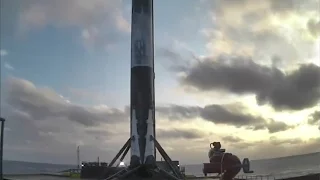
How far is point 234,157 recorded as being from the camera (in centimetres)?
2019

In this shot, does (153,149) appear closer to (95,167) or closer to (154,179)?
(154,179)

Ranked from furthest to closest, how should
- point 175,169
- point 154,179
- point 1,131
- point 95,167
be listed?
point 95,167
point 175,169
point 154,179
point 1,131

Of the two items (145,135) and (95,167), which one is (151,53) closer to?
(145,135)

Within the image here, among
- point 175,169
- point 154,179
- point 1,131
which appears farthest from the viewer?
point 175,169

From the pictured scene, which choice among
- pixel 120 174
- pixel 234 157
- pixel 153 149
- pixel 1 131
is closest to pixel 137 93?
pixel 153 149

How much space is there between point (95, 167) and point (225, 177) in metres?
30.1

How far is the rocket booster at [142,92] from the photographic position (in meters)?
36.4

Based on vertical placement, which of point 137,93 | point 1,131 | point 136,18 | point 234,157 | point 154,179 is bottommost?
point 154,179

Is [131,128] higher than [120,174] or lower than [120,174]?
higher

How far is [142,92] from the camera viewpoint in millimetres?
36719

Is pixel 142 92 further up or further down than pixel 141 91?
further down

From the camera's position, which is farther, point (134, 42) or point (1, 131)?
point (134, 42)

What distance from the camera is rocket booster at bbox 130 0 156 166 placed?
36.4 m

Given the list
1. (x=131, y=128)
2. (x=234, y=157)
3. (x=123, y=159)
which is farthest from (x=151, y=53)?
(x=234, y=157)
